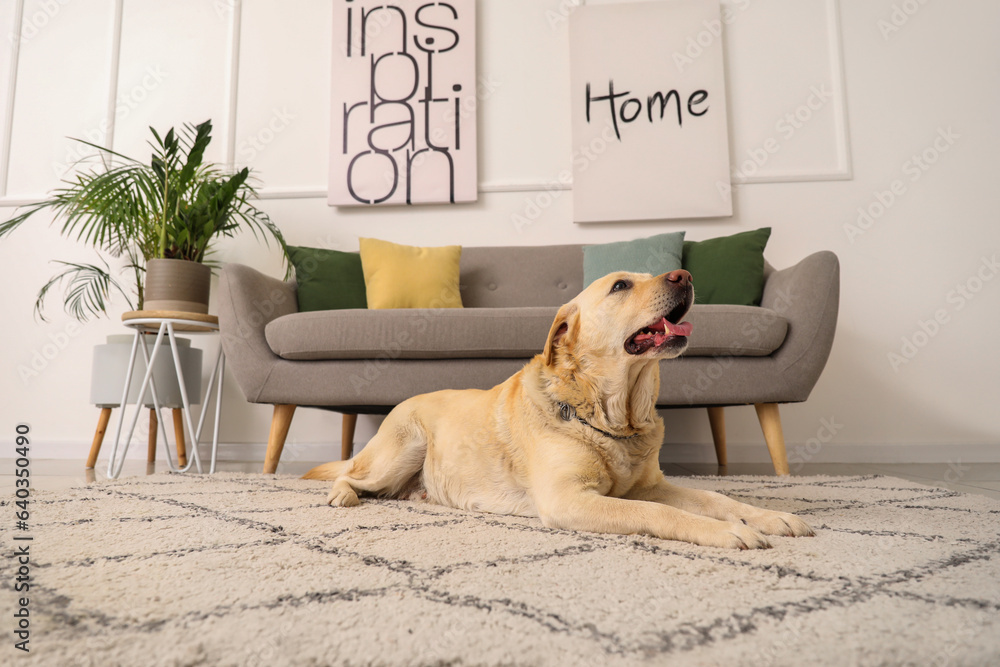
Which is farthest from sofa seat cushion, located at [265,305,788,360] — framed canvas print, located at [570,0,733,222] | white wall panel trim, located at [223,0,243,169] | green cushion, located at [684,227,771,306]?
white wall panel trim, located at [223,0,243,169]

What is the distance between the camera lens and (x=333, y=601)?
26.4 inches

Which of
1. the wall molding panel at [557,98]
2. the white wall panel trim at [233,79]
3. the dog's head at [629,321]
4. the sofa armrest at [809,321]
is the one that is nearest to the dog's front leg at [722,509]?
the dog's head at [629,321]

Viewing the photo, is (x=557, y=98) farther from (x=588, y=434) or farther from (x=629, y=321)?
(x=588, y=434)

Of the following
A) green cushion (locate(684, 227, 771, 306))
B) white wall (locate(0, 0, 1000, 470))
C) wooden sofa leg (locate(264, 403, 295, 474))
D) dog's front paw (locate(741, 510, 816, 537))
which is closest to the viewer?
dog's front paw (locate(741, 510, 816, 537))

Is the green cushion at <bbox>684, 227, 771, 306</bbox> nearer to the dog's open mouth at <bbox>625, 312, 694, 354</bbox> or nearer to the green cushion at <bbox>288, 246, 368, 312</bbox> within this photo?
the dog's open mouth at <bbox>625, 312, 694, 354</bbox>

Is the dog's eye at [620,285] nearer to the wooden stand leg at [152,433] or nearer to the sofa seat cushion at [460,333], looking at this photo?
the sofa seat cushion at [460,333]

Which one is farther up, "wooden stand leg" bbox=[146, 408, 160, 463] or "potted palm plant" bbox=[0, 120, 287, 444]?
"potted palm plant" bbox=[0, 120, 287, 444]

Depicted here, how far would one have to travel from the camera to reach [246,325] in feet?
7.86

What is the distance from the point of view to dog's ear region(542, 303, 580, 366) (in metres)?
1.39

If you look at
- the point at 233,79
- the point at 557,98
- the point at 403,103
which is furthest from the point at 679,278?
the point at 233,79

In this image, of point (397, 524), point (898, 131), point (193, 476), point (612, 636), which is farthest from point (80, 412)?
point (898, 131)

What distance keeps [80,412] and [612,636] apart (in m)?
4.00

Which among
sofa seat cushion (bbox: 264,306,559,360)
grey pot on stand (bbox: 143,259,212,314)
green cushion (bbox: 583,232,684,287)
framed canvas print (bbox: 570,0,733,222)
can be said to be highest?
framed canvas print (bbox: 570,0,733,222)

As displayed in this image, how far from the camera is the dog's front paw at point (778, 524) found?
1.05m
